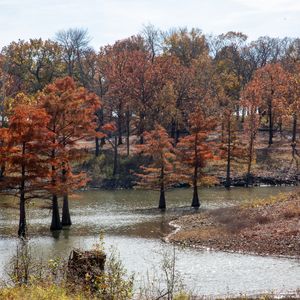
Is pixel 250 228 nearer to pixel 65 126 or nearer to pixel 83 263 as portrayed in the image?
pixel 65 126

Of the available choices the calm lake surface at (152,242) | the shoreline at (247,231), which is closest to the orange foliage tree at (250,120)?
the calm lake surface at (152,242)

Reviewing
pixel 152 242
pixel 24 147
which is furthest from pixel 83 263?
pixel 24 147

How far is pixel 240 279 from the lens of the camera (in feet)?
80.9

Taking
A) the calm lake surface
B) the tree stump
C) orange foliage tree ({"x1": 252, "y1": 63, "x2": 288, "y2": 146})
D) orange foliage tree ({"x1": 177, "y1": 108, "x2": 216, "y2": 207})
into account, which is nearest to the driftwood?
the tree stump

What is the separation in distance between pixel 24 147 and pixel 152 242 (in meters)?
11.4

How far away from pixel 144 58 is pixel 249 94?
17.9 metres

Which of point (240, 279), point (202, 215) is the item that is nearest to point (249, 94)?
point (202, 215)

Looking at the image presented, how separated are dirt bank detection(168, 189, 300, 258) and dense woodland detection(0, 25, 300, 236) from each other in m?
9.45

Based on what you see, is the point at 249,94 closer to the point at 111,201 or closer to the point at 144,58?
the point at 144,58

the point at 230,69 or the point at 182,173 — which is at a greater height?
the point at 230,69

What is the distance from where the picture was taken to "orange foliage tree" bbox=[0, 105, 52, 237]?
38969 mm

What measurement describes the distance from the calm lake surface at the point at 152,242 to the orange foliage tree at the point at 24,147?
12.4 ft

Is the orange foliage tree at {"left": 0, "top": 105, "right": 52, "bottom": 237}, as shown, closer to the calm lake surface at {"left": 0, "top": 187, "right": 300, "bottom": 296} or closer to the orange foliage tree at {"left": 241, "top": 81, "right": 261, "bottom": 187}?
the calm lake surface at {"left": 0, "top": 187, "right": 300, "bottom": 296}

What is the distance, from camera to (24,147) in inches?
1563
